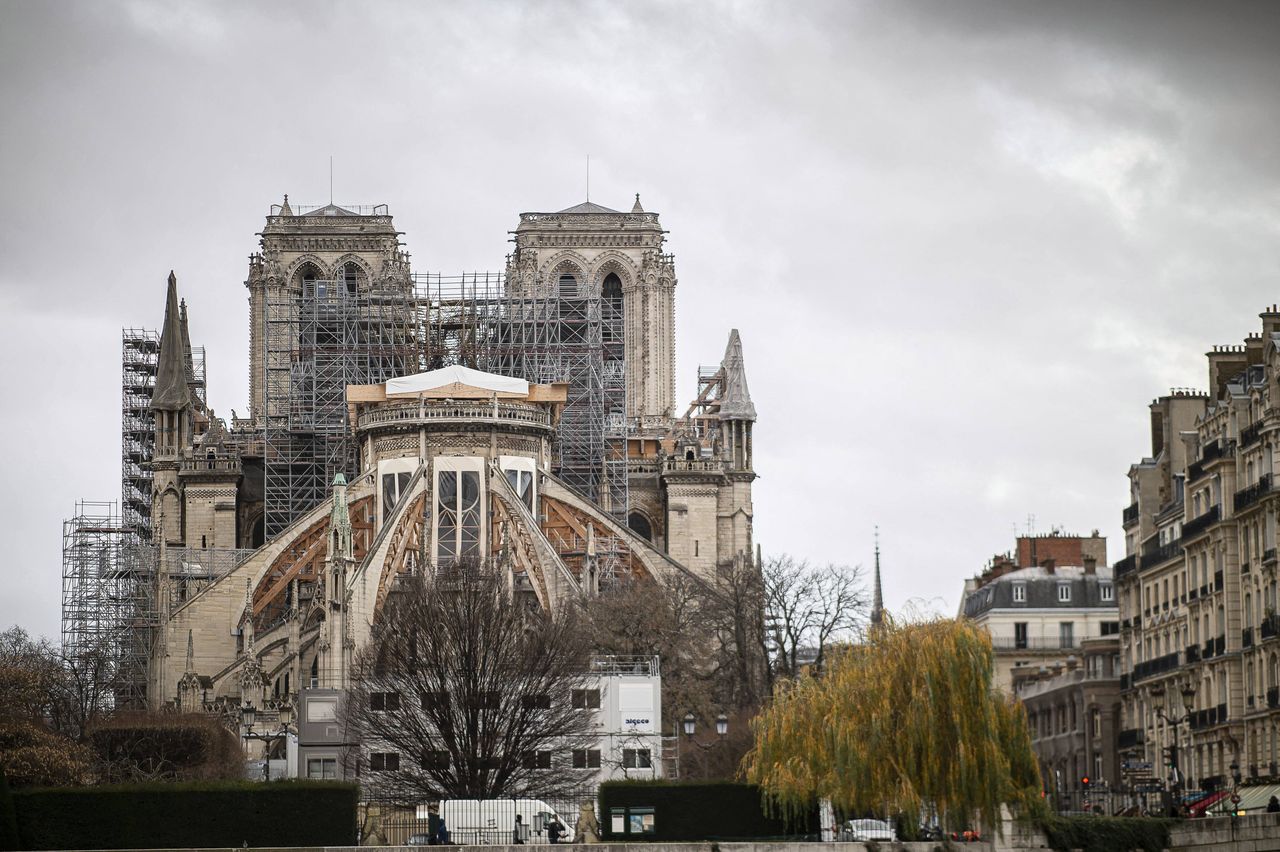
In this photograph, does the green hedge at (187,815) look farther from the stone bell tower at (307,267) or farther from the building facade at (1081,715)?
the stone bell tower at (307,267)

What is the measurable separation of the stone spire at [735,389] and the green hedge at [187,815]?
48.5 meters

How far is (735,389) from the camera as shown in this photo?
9325 centimetres

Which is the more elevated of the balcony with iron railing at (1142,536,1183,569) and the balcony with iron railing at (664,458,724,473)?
the balcony with iron railing at (664,458,724,473)

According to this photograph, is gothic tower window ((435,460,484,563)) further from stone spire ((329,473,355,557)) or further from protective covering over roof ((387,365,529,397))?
stone spire ((329,473,355,557))

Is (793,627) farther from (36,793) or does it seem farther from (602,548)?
(36,793)

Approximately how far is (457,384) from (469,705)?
28.2 m

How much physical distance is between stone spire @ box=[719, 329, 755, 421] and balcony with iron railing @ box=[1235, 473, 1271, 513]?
3393 centimetres

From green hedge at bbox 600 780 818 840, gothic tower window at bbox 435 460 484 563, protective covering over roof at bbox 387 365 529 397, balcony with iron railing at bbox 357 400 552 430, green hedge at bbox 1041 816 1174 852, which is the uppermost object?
protective covering over roof at bbox 387 365 529 397

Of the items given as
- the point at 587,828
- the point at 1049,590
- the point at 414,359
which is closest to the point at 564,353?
the point at 414,359

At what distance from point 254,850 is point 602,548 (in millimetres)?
40653

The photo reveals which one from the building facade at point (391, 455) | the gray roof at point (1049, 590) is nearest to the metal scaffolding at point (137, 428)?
the building facade at point (391, 455)

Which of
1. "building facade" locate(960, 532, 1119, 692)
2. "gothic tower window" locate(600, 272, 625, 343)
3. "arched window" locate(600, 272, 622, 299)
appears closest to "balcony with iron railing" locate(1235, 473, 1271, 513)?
"building facade" locate(960, 532, 1119, 692)

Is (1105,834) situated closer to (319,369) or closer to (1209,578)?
(1209,578)

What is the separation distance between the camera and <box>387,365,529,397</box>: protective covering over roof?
285 feet
